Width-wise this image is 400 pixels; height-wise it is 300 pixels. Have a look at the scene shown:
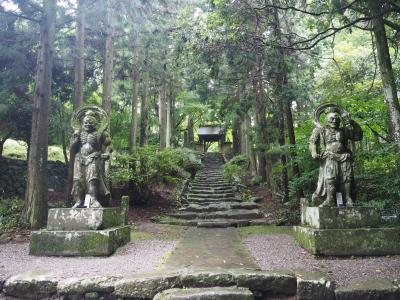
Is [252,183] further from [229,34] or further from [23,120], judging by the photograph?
[23,120]

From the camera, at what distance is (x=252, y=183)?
50.6 feet

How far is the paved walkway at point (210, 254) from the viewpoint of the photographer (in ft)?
14.1

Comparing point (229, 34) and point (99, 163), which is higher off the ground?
point (229, 34)

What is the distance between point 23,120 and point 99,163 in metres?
7.38

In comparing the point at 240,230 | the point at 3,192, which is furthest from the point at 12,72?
the point at 240,230

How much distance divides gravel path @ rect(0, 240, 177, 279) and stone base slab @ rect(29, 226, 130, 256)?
0.45ft

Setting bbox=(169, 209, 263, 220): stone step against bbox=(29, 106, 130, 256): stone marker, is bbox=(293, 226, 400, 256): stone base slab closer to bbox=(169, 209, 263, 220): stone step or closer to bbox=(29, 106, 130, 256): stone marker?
bbox=(29, 106, 130, 256): stone marker

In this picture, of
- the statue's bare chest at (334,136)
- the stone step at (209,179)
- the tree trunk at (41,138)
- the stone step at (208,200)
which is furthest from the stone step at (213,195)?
the statue's bare chest at (334,136)

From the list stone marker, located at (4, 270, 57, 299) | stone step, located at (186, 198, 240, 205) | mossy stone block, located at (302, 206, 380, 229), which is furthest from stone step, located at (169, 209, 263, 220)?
stone marker, located at (4, 270, 57, 299)

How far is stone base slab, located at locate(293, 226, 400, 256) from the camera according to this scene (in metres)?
4.97

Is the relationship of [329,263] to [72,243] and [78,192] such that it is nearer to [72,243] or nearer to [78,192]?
[72,243]

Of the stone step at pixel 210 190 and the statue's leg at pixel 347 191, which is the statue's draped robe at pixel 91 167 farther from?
the stone step at pixel 210 190

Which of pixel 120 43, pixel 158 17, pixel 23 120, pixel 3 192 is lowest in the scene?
pixel 3 192

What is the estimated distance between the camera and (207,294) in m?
3.31
